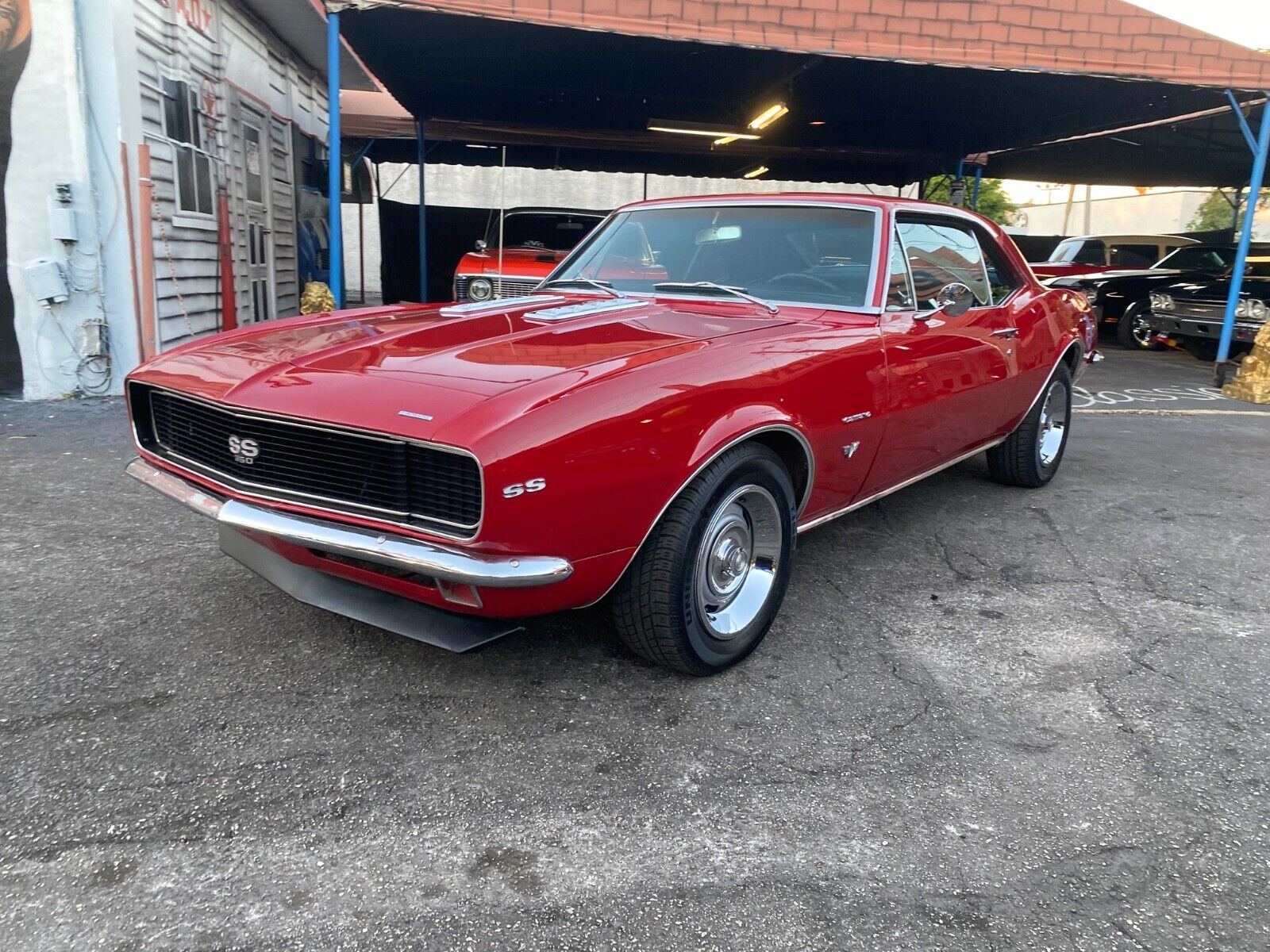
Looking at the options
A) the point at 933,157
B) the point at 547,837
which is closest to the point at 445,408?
the point at 547,837

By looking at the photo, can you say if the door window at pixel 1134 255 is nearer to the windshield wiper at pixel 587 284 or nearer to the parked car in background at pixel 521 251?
the parked car in background at pixel 521 251

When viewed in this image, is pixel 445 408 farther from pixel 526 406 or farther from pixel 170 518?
pixel 170 518

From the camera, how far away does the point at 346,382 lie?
8.07ft

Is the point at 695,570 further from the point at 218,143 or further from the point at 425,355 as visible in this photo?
the point at 218,143

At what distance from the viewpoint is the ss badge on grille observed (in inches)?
100

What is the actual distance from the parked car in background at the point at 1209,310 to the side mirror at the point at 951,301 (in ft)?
26.7

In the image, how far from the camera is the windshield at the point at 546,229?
37.1ft

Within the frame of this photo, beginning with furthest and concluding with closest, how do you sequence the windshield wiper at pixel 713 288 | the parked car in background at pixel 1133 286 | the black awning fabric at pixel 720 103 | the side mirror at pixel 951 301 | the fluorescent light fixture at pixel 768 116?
the parked car in background at pixel 1133 286 < the fluorescent light fixture at pixel 768 116 < the black awning fabric at pixel 720 103 < the side mirror at pixel 951 301 < the windshield wiper at pixel 713 288

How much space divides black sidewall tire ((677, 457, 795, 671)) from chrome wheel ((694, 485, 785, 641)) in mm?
18

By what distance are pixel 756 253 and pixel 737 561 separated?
1.43 meters

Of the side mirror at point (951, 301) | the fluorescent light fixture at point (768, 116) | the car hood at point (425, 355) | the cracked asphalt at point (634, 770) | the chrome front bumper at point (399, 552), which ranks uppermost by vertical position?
the fluorescent light fixture at point (768, 116)

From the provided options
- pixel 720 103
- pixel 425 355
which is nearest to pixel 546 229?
pixel 720 103

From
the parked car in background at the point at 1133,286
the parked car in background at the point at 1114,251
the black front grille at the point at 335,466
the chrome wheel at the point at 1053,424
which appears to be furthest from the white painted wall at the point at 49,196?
the parked car in background at the point at 1114,251

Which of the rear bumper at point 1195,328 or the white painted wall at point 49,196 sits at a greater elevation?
the white painted wall at point 49,196
